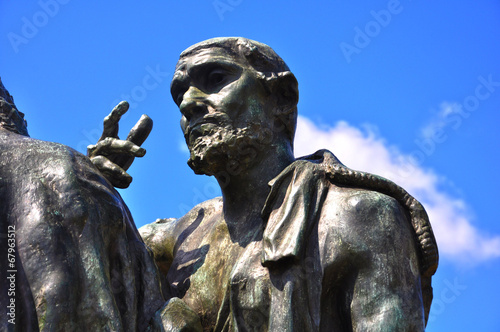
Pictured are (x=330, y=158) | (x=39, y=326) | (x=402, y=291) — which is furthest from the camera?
(x=330, y=158)

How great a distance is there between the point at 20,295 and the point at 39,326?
1.00 ft

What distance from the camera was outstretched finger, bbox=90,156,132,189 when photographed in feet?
30.4

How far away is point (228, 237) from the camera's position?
927 cm

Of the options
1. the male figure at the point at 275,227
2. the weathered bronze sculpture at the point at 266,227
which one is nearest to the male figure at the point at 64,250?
the weathered bronze sculpture at the point at 266,227

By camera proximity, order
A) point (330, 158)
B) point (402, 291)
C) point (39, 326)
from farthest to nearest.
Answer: point (330, 158) < point (402, 291) < point (39, 326)

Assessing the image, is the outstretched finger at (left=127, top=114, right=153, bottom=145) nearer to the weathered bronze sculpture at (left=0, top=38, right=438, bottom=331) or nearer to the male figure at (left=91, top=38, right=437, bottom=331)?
the weathered bronze sculpture at (left=0, top=38, right=438, bottom=331)

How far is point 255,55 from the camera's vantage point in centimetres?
941

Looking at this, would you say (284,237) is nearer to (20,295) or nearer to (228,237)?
(228,237)

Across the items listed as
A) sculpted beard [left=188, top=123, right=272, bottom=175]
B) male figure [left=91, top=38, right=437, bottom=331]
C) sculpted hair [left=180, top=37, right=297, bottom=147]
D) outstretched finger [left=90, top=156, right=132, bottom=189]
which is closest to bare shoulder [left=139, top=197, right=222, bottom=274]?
male figure [left=91, top=38, right=437, bottom=331]

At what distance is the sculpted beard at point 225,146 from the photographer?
9.05m

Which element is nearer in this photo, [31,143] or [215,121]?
[31,143]

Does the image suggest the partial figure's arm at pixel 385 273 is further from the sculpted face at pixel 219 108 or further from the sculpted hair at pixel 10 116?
the sculpted hair at pixel 10 116

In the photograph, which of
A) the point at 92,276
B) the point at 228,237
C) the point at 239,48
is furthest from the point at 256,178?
the point at 92,276

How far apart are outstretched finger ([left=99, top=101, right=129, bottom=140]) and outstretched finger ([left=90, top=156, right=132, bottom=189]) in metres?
0.32
